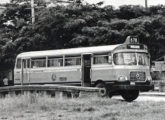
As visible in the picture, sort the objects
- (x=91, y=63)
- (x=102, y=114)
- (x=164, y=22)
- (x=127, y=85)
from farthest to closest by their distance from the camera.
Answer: (x=164, y=22)
(x=91, y=63)
(x=127, y=85)
(x=102, y=114)

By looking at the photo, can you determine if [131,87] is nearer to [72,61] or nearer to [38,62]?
[72,61]

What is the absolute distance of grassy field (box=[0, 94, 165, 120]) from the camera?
13492mm

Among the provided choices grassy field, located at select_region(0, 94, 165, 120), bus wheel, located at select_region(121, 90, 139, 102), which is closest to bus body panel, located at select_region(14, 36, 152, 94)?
bus wheel, located at select_region(121, 90, 139, 102)

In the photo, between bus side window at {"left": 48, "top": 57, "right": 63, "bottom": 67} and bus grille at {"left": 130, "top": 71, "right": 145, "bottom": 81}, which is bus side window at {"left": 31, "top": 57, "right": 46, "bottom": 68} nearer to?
bus side window at {"left": 48, "top": 57, "right": 63, "bottom": 67}

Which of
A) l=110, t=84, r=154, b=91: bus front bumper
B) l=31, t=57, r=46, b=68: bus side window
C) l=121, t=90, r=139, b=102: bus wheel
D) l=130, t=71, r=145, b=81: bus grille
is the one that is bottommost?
l=121, t=90, r=139, b=102: bus wheel

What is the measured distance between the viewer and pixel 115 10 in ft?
135

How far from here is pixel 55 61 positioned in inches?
1060

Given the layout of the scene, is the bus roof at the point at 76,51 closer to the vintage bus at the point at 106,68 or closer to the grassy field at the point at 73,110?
the vintage bus at the point at 106,68

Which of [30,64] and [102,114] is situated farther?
[30,64]

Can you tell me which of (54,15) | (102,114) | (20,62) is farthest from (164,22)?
(102,114)

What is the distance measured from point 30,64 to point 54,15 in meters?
10.5

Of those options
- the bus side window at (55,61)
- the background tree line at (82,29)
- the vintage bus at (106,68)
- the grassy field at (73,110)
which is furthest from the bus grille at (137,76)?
the background tree line at (82,29)

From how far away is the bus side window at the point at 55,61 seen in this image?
26597 mm

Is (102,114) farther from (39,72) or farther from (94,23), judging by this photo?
(94,23)
